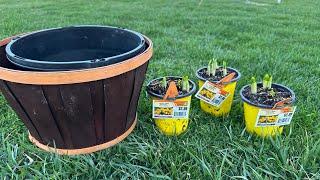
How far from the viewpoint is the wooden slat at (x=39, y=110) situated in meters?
1.39

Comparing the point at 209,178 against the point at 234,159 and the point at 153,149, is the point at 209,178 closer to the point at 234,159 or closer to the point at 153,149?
the point at 234,159

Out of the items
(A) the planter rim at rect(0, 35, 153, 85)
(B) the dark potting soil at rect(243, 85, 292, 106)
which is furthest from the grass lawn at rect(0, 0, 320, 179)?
(A) the planter rim at rect(0, 35, 153, 85)

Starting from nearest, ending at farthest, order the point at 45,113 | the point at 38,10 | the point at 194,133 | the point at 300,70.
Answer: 1. the point at 45,113
2. the point at 194,133
3. the point at 300,70
4. the point at 38,10

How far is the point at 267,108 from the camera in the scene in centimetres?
160

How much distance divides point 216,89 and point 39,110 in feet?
2.86

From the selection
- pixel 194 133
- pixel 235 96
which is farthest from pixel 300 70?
pixel 194 133

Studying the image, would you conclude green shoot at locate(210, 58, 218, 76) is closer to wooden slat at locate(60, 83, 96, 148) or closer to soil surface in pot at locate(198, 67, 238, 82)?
soil surface in pot at locate(198, 67, 238, 82)

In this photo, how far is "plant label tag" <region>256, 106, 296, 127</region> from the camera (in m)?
1.61

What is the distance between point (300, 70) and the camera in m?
2.58

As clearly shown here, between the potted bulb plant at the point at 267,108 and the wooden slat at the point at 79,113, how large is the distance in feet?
2.45

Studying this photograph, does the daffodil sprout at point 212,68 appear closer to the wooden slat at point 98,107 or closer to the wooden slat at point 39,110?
the wooden slat at point 98,107

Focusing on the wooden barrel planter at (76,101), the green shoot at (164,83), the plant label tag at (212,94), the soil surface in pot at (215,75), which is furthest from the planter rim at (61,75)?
the soil surface in pot at (215,75)

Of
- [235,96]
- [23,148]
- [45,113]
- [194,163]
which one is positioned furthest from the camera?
[235,96]

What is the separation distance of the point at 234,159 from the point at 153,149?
1.22 ft
